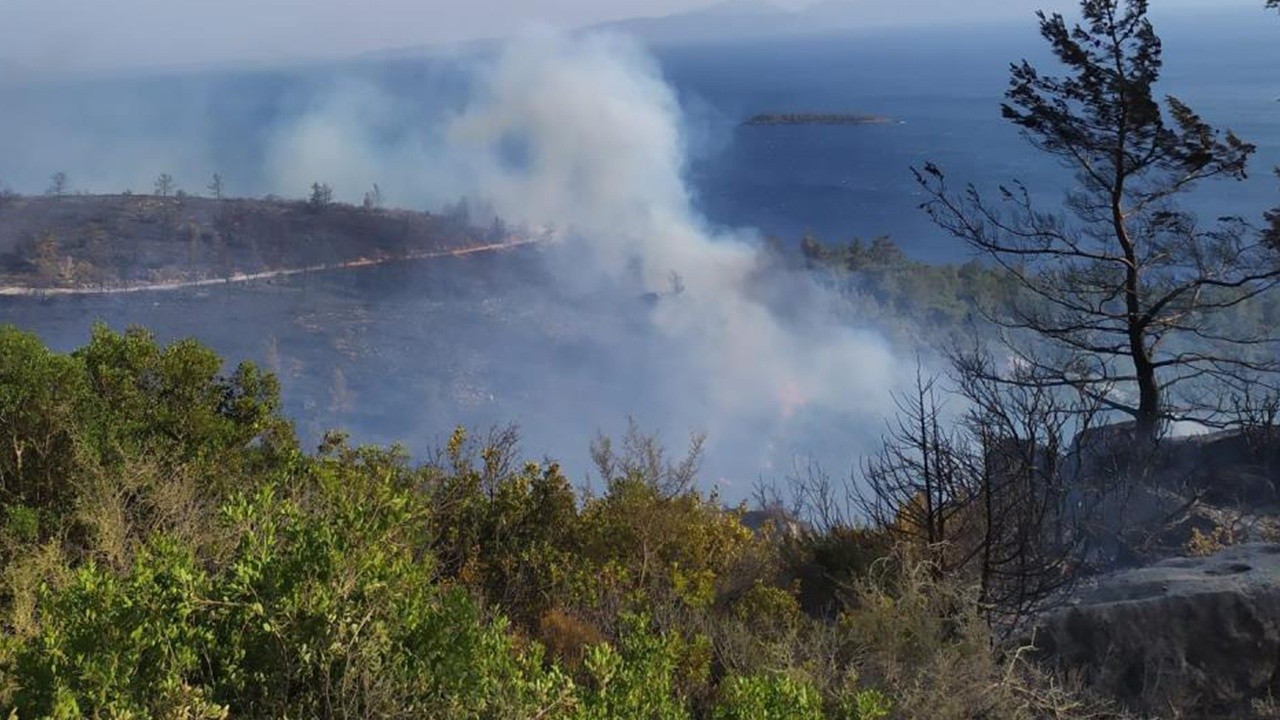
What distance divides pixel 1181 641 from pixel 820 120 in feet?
351

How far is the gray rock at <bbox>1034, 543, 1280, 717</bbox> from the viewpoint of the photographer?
A: 707cm

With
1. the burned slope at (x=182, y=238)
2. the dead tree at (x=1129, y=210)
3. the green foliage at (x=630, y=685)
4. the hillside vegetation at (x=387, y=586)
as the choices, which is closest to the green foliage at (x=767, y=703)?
the hillside vegetation at (x=387, y=586)

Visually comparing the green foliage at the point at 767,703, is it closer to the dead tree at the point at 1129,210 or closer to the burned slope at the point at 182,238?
the dead tree at the point at 1129,210

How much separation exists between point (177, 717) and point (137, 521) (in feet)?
17.1

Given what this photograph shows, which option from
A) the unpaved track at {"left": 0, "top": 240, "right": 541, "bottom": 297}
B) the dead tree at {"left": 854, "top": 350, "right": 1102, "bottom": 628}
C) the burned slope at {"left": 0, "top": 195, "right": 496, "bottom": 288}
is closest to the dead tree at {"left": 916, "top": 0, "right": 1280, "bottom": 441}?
the dead tree at {"left": 854, "top": 350, "right": 1102, "bottom": 628}

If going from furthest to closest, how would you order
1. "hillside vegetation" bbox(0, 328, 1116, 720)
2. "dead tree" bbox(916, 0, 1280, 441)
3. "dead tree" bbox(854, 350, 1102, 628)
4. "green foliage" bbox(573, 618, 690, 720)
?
"dead tree" bbox(916, 0, 1280, 441) → "dead tree" bbox(854, 350, 1102, 628) → "green foliage" bbox(573, 618, 690, 720) → "hillside vegetation" bbox(0, 328, 1116, 720)

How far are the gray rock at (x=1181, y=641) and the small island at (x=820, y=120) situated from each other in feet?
334

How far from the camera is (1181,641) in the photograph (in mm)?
7297

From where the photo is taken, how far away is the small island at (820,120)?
106875 millimetres

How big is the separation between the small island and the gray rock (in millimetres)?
101927

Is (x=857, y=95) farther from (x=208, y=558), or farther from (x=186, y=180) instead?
(x=208, y=558)

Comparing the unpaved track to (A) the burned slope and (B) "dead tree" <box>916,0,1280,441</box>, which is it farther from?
(B) "dead tree" <box>916,0,1280,441</box>

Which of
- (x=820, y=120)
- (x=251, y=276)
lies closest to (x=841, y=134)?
(x=820, y=120)

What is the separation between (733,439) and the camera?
3988 centimetres
